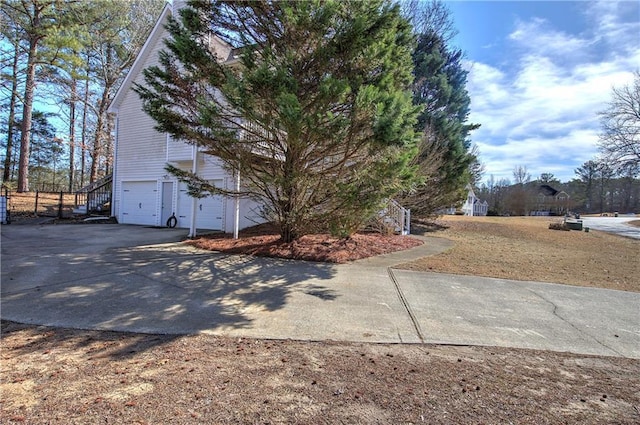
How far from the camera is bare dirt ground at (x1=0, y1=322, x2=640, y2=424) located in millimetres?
2496

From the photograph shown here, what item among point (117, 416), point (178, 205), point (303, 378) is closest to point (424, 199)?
point (178, 205)

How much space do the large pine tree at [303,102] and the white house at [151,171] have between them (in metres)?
5.30

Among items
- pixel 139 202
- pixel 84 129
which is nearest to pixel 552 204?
pixel 139 202

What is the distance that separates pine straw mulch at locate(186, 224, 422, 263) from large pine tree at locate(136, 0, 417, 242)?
0.69 meters

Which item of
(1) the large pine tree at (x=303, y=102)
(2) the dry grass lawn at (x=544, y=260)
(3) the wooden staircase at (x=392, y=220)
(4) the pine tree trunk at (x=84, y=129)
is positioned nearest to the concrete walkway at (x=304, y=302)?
(2) the dry grass lawn at (x=544, y=260)

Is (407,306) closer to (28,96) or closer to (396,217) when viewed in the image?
(396,217)

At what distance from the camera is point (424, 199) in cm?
1603

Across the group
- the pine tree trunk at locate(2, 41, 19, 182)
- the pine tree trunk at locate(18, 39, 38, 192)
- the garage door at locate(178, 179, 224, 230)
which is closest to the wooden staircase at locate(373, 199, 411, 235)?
the garage door at locate(178, 179, 224, 230)

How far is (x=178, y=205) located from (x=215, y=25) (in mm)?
8787

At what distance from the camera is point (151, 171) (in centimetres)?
1575

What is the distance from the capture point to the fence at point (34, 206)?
1667 centimetres

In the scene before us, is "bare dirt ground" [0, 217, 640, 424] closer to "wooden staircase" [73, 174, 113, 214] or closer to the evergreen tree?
the evergreen tree

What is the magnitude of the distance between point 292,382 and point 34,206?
71.6 ft

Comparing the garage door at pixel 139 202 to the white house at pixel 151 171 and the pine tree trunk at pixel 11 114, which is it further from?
the pine tree trunk at pixel 11 114
